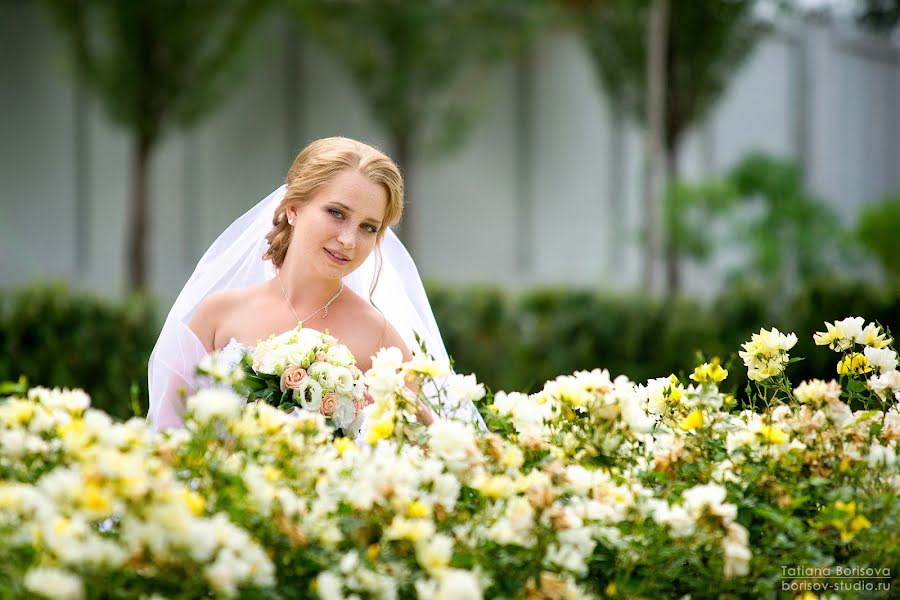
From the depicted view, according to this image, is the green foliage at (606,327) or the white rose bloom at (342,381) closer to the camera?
the white rose bloom at (342,381)

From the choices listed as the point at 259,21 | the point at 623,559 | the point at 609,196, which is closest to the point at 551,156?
the point at 609,196

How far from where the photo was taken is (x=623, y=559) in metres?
1.66

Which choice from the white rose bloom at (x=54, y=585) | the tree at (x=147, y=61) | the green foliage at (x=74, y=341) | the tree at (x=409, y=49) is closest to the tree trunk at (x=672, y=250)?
the tree at (x=409, y=49)

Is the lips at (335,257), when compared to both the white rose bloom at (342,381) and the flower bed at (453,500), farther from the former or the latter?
the flower bed at (453,500)

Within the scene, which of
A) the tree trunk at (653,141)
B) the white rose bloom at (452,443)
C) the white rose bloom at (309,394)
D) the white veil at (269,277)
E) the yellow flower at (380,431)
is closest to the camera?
the white rose bloom at (452,443)

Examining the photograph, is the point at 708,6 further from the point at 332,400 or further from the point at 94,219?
the point at 332,400

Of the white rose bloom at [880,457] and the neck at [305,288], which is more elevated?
the neck at [305,288]

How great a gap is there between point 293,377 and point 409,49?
413 inches

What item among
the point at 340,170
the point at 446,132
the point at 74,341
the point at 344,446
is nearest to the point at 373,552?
the point at 344,446

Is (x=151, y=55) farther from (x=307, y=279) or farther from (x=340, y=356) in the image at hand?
(x=340, y=356)

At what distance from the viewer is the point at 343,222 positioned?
2.90 metres

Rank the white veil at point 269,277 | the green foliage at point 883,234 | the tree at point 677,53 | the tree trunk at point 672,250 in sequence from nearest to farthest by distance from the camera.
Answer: the white veil at point 269,277 < the tree at point 677,53 < the tree trunk at point 672,250 < the green foliage at point 883,234

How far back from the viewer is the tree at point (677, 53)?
13.2 meters

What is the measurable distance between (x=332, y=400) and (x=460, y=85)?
38.5 ft
